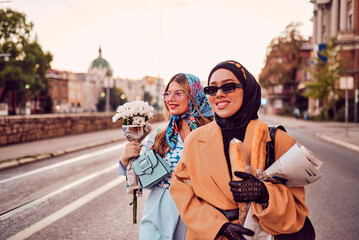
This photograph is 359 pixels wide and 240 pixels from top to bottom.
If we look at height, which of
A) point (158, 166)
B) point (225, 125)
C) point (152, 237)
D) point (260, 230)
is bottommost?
point (152, 237)

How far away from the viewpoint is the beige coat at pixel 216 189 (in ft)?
5.06

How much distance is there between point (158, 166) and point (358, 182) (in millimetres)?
6426

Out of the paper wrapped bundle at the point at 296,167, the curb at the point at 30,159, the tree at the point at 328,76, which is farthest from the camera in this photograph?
the tree at the point at 328,76

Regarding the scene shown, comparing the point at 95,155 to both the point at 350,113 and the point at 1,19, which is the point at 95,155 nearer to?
the point at 350,113

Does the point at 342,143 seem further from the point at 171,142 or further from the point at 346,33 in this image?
the point at 346,33

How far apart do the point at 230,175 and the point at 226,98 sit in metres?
0.42

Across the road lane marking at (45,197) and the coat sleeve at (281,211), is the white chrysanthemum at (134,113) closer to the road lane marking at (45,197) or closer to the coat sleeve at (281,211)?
the coat sleeve at (281,211)

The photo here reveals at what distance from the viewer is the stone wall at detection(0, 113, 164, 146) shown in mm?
12945

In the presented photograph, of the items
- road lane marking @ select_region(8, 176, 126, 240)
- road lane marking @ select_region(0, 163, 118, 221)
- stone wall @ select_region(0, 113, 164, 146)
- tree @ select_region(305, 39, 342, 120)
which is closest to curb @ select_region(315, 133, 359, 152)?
road lane marking @ select_region(0, 163, 118, 221)

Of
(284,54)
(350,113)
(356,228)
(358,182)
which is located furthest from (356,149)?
(284,54)

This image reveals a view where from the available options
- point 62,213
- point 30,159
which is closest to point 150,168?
point 62,213

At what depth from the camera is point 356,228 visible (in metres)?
4.27

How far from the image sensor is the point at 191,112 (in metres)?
2.60

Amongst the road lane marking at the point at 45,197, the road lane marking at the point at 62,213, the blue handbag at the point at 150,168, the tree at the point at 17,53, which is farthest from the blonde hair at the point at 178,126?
the tree at the point at 17,53
